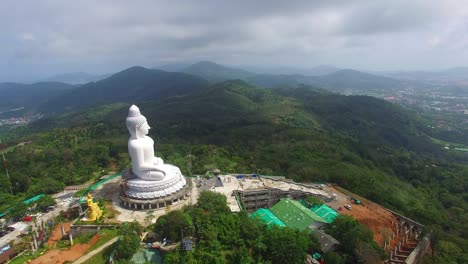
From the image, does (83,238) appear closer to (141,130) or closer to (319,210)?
(141,130)

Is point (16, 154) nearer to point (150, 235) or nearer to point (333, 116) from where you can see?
point (150, 235)

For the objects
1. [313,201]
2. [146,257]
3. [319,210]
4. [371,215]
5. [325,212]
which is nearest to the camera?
[146,257]

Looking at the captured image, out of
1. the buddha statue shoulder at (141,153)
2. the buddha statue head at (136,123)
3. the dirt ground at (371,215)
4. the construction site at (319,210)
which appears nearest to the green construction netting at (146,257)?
the buddha statue shoulder at (141,153)

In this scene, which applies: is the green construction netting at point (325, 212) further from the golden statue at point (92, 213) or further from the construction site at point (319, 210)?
the golden statue at point (92, 213)

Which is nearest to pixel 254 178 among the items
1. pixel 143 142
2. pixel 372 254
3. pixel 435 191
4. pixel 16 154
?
pixel 143 142

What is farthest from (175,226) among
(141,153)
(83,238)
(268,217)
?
(268,217)

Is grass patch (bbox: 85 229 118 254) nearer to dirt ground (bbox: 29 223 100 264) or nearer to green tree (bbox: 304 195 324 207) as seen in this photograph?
dirt ground (bbox: 29 223 100 264)
